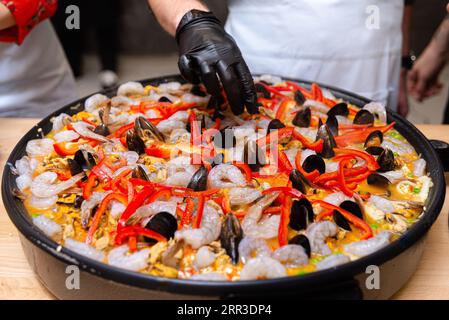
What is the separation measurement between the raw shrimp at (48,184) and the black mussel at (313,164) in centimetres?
72

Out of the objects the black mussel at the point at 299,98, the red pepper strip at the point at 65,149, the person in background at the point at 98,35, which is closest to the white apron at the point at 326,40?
the black mussel at the point at 299,98

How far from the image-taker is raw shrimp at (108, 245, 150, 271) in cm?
128

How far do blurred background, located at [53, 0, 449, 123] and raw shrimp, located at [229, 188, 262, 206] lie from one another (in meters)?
3.87

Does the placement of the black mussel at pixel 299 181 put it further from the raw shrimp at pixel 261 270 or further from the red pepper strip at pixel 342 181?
the raw shrimp at pixel 261 270

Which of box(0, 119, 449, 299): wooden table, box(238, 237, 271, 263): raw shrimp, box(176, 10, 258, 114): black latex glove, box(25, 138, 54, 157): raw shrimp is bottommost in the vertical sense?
box(0, 119, 449, 299): wooden table

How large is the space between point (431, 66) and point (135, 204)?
79.3 inches

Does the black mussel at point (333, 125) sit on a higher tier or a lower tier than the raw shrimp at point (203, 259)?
higher

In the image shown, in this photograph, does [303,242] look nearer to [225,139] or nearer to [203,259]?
[203,259]

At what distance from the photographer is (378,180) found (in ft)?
5.36

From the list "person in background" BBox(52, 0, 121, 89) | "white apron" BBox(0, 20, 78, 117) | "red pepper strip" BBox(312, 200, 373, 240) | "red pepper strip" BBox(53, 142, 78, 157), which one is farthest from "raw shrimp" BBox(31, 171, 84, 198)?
"person in background" BBox(52, 0, 121, 89)

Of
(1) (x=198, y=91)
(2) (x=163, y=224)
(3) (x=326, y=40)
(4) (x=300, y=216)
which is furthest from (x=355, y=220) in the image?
(3) (x=326, y=40)

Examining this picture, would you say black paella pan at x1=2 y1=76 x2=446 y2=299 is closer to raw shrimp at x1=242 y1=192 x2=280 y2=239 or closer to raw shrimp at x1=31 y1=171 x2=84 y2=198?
raw shrimp at x1=31 y1=171 x2=84 y2=198

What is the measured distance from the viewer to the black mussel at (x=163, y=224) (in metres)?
1.37
